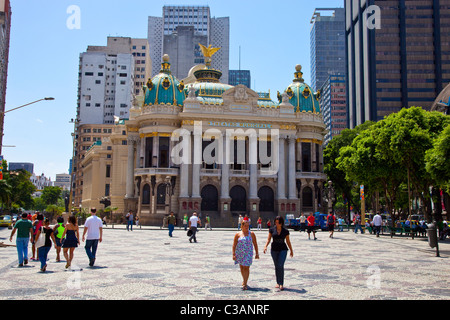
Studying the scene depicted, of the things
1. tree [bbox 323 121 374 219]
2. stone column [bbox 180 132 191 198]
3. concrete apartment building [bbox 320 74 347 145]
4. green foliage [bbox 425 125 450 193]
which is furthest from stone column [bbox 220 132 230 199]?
concrete apartment building [bbox 320 74 347 145]

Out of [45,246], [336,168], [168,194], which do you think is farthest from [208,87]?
[45,246]

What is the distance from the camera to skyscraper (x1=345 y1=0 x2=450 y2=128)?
113m

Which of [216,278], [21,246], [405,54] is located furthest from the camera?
[405,54]

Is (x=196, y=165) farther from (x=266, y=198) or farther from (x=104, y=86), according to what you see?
(x=104, y=86)

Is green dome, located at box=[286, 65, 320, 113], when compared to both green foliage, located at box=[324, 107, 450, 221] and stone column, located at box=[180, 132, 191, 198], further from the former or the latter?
green foliage, located at box=[324, 107, 450, 221]

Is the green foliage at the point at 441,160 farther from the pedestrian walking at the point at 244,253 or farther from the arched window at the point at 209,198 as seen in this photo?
the arched window at the point at 209,198

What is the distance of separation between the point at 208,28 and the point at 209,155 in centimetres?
13558

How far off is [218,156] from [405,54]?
73200 millimetres

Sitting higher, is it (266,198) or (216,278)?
(266,198)

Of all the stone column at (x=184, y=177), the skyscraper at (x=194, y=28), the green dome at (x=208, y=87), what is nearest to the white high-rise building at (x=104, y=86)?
the green dome at (x=208, y=87)

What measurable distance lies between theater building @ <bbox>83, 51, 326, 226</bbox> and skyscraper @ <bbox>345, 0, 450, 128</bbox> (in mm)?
55149

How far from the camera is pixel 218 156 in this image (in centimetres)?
6312

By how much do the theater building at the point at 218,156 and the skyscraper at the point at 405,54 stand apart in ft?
181
